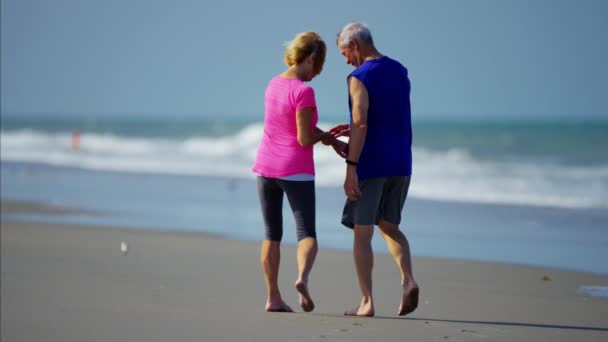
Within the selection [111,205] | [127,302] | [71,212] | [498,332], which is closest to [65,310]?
[127,302]

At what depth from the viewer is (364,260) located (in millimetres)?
4953

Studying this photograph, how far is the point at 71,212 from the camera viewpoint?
10.6m

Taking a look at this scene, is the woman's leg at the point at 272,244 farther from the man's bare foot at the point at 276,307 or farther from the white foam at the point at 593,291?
the white foam at the point at 593,291

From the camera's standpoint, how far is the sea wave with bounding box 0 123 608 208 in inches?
551

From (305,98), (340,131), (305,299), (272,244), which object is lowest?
(305,299)

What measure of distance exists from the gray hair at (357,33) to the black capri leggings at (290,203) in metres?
0.83

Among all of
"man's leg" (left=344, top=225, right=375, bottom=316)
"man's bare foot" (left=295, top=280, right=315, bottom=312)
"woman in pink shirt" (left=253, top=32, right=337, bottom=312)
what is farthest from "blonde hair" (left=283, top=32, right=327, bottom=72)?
"man's bare foot" (left=295, top=280, right=315, bottom=312)

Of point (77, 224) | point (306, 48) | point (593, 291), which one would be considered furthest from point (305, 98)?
point (77, 224)

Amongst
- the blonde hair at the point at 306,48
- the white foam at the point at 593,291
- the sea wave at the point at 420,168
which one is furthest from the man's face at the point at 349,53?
the sea wave at the point at 420,168

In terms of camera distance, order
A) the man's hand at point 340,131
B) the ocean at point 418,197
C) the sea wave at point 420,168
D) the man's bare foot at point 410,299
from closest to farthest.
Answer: the man's bare foot at point 410,299
the man's hand at point 340,131
the ocean at point 418,197
the sea wave at point 420,168

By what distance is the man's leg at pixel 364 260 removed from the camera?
4922mm

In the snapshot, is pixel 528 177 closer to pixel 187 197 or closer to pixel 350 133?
pixel 187 197

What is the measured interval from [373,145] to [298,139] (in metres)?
0.41

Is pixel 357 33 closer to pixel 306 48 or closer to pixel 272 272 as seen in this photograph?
pixel 306 48
